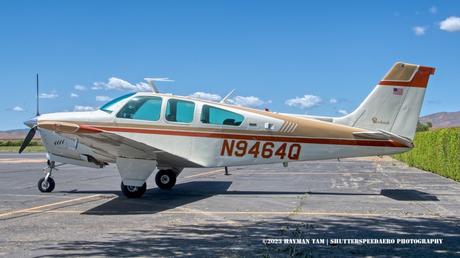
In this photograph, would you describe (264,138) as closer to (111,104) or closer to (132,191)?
(132,191)

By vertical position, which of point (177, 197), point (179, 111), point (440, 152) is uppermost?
point (179, 111)

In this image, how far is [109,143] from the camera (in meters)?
10.0

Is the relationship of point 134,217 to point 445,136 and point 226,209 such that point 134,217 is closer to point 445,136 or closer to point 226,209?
point 226,209

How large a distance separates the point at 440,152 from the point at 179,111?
12258 millimetres

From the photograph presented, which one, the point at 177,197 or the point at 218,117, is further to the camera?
the point at 218,117

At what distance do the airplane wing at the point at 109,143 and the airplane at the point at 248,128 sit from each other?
336 millimetres

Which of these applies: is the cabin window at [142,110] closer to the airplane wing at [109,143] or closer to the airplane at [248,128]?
the airplane at [248,128]

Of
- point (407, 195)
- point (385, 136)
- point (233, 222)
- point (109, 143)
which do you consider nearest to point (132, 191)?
point (109, 143)

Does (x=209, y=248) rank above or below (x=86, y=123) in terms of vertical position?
below

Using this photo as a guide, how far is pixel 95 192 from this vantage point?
12.5 metres

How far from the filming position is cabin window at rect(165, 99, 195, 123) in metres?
11.5

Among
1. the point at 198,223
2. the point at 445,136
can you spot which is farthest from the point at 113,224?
the point at 445,136

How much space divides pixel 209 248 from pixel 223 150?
5.91 metres

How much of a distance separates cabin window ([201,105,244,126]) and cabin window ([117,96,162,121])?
1.14 metres
